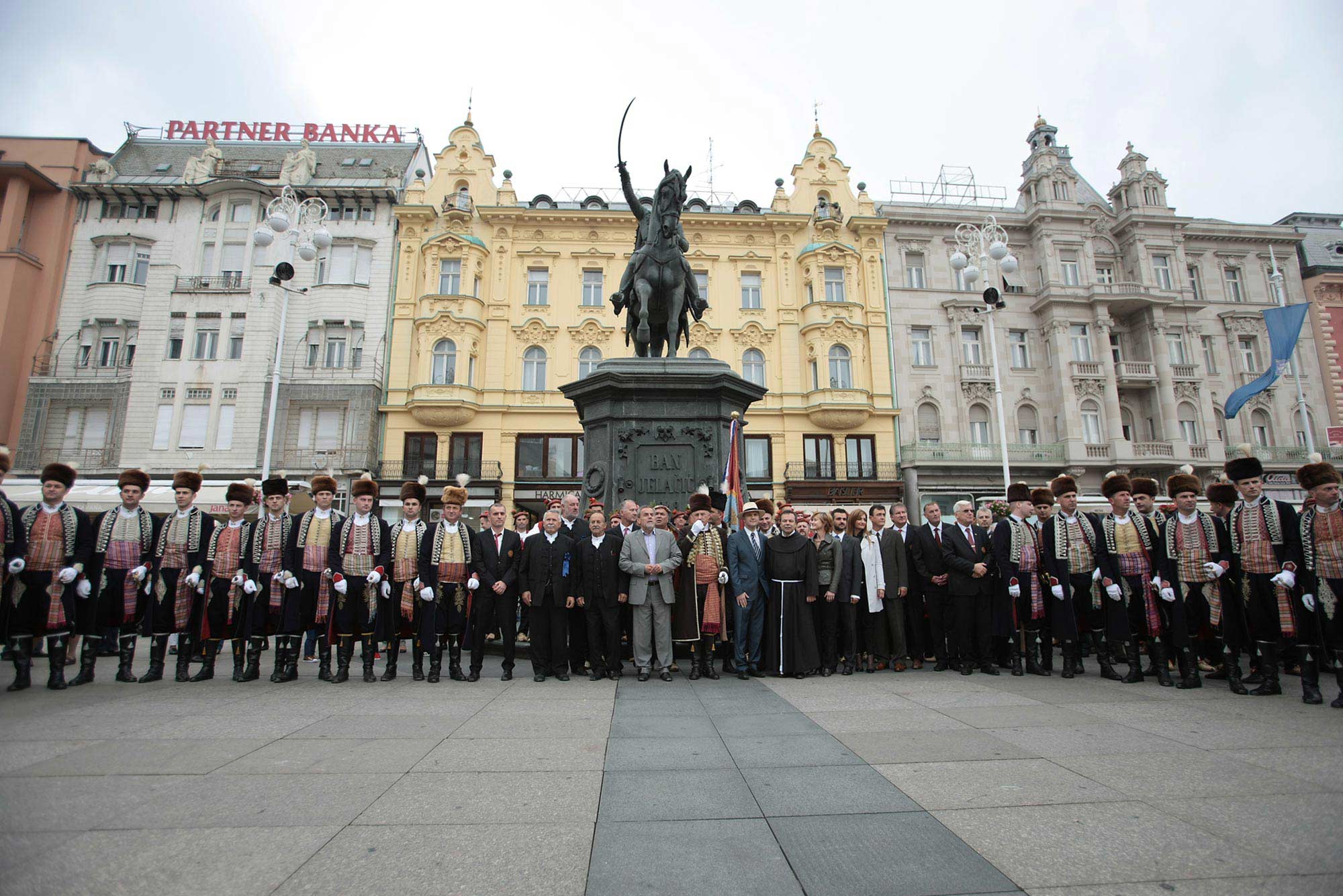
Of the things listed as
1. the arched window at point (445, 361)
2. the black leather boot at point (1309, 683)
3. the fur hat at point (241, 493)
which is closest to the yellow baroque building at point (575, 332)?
the arched window at point (445, 361)

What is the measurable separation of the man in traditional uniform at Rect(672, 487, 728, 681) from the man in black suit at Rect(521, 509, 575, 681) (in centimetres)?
120

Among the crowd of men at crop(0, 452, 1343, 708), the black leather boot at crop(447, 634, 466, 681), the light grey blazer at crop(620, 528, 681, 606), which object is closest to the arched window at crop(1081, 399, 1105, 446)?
the crowd of men at crop(0, 452, 1343, 708)

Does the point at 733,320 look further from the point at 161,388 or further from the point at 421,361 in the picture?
the point at 161,388

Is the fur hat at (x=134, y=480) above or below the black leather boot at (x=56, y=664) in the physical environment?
above

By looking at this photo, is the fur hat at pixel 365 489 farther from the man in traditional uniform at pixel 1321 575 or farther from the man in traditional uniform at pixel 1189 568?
the man in traditional uniform at pixel 1321 575

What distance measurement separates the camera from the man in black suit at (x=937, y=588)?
7.91m

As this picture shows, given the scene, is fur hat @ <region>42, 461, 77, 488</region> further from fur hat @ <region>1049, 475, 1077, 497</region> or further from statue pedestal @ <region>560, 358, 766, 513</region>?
fur hat @ <region>1049, 475, 1077, 497</region>

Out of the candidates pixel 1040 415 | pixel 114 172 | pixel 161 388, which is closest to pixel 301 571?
pixel 161 388

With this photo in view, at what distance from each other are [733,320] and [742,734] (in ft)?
89.6

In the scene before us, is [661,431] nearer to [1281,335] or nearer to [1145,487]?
[1145,487]

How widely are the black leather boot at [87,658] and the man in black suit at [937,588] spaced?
8.56m

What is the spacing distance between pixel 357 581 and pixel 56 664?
101 inches

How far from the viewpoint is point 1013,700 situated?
19.4 ft

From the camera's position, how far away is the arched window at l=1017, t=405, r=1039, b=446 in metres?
30.6
